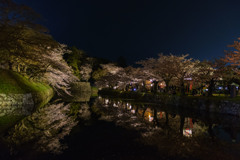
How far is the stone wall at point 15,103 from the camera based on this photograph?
11.5 meters

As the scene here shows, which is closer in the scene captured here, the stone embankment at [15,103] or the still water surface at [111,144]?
the still water surface at [111,144]

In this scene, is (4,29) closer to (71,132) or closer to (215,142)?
(71,132)

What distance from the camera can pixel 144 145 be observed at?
5418 mm

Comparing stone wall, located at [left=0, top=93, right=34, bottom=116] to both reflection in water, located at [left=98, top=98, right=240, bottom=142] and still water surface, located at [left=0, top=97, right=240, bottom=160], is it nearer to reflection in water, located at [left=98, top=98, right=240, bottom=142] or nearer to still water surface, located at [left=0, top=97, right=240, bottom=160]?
still water surface, located at [left=0, top=97, right=240, bottom=160]

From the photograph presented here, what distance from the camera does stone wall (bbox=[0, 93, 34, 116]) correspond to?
11.5m

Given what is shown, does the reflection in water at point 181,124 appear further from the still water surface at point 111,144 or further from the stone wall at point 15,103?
the stone wall at point 15,103

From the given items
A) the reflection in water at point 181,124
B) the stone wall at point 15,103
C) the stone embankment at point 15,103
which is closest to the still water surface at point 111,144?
the reflection in water at point 181,124

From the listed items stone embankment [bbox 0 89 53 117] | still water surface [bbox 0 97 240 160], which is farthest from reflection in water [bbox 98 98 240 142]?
stone embankment [bbox 0 89 53 117]

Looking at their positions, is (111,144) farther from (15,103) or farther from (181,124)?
(15,103)

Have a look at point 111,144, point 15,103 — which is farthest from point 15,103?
point 111,144

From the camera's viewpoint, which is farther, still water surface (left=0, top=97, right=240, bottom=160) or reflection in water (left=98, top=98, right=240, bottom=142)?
reflection in water (left=98, top=98, right=240, bottom=142)

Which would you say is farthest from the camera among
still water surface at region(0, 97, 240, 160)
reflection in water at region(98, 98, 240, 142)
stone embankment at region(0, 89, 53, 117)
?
stone embankment at region(0, 89, 53, 117)

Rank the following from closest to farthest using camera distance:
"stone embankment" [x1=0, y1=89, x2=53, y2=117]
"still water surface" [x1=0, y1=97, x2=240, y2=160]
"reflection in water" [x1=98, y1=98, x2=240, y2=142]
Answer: "still water surface" [x1=0, y1=97, x2=240, y2=160] < "reflection in water" [x1=98, y1=98, x2=240, y2=142] < "stone embankment" [x1=0, y1=89, x2=53, y2=117]

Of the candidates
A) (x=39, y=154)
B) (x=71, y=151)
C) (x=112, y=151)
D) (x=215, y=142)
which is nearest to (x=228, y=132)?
(x=215, y=142)
